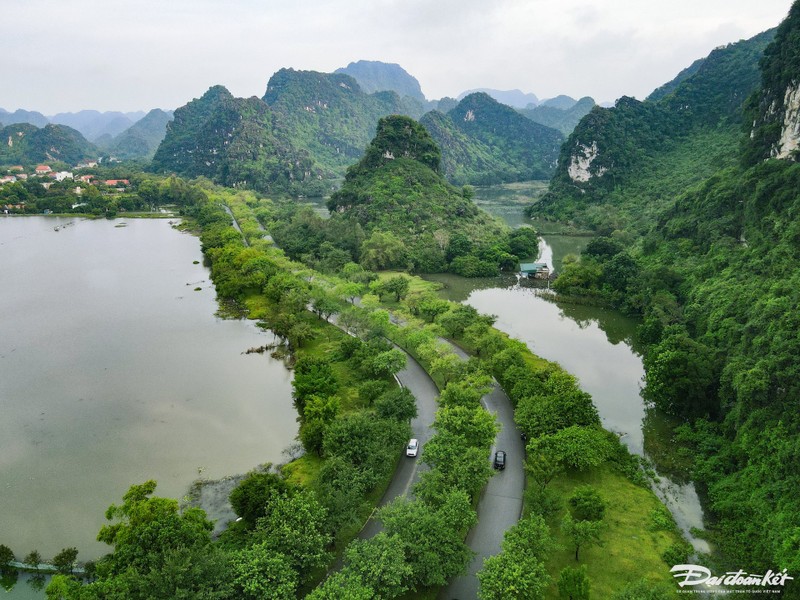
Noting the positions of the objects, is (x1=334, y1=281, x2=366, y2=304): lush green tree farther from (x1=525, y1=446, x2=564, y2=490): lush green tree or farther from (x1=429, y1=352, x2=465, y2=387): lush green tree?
(x1=525, y1=446, x2=564, y2=490): lush green tree

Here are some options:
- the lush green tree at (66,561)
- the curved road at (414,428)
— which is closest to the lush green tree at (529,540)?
the curved road at (414,428)

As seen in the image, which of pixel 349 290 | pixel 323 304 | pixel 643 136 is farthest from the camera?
pixel 643 136

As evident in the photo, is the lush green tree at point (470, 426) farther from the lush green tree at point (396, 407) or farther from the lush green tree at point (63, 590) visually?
the lush green tree at point (63, 590)

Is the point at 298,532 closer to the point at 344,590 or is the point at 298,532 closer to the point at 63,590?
the point at 344,590

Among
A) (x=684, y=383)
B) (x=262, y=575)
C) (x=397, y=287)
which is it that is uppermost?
(x=397, y=287)

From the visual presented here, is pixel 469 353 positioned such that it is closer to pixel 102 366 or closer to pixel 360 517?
pixel 360 517

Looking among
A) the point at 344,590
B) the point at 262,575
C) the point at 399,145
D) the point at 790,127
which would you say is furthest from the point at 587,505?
the point at 399,145
